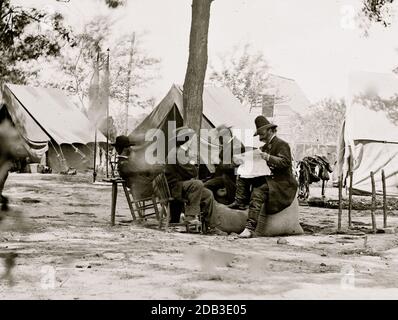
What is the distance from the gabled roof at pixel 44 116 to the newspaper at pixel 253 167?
17.3m

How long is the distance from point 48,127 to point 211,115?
9.93 m

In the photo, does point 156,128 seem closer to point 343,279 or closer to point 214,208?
point 214,208

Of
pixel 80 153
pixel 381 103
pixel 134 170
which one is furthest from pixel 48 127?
pixel 134 170

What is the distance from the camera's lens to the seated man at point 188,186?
8.45 meters

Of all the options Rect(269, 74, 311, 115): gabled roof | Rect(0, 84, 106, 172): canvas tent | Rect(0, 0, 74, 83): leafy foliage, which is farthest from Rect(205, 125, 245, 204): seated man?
Rect(269, 74, 311, 115): gabled roof

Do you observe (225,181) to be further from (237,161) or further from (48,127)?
(48,127)

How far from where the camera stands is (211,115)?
18.1 m

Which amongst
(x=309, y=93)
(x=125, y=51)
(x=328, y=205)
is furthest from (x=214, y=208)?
(x=309, y=93)

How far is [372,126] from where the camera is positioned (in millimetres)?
19312

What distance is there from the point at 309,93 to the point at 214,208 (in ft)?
156

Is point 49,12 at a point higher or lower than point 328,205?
higher

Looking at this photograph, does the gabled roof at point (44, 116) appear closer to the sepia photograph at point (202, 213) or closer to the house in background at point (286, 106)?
the sepia photograph at point (202, 213)

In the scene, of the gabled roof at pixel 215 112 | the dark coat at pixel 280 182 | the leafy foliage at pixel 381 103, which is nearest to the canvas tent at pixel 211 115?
the gabled roof at pixel 215 112
